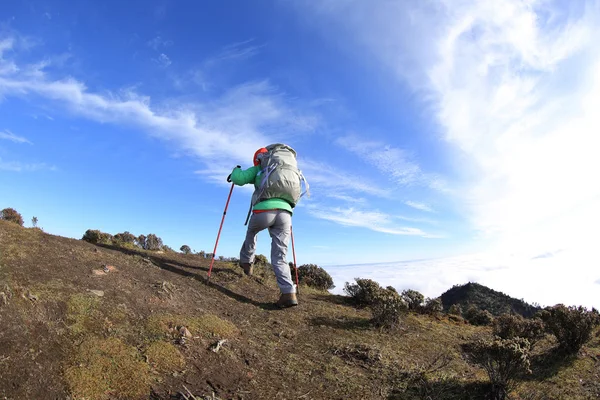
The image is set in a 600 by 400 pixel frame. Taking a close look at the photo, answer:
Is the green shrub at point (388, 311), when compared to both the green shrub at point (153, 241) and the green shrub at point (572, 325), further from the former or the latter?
the green shrub at point (153, 241)

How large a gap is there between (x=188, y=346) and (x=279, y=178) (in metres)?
4.68

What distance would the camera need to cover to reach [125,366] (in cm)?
474

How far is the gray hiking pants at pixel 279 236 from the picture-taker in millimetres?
8992

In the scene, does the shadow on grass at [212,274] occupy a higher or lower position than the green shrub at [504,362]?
higher

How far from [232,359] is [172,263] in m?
5.85

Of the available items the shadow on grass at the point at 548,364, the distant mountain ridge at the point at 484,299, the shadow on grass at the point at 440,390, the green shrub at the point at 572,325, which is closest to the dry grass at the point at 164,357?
the shadow on grass at the point at 440,390

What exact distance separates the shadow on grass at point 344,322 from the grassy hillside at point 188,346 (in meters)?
0.03

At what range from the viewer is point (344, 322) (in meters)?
8.91

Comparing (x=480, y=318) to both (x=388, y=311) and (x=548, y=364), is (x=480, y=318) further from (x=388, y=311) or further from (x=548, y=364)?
(x=388, y=311)

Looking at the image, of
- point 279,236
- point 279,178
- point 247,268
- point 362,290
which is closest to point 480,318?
point 362,290

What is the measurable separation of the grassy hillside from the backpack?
2.79 metres

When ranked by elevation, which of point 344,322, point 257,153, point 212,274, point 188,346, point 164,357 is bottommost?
point 164,357

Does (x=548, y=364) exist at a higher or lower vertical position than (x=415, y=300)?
lower

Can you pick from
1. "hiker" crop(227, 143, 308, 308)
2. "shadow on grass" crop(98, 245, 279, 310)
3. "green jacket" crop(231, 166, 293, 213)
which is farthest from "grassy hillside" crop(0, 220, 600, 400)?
"green jacket" crop(231, 166, 293, 213)
